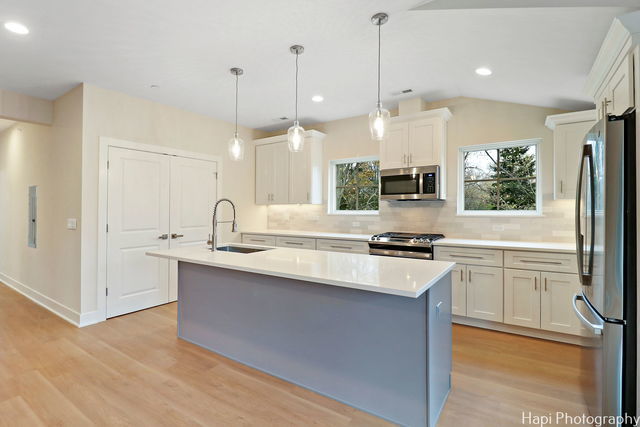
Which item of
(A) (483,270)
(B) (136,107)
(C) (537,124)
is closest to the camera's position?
(A) (483,270)

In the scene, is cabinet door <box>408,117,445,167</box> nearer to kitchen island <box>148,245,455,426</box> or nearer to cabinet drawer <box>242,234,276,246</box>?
kitchen island <box>148,245,455,426</box>

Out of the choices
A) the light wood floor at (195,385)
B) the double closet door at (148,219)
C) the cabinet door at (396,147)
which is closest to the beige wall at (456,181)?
the cabinet door at (396,147)

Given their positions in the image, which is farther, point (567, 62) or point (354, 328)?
point (567, 62)

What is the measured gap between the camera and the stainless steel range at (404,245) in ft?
11.5

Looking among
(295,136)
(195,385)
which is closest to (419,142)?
(295,136)

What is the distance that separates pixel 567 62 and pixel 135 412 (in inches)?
154

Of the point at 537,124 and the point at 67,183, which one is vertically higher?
the point at 537,124

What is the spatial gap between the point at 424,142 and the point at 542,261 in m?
1.76

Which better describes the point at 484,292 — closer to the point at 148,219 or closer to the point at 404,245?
the point at 404,245

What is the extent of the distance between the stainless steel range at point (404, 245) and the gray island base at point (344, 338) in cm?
133

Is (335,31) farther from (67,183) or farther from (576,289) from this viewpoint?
(67,183)

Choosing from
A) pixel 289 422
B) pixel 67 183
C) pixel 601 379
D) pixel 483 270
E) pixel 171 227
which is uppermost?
pixel 67 183

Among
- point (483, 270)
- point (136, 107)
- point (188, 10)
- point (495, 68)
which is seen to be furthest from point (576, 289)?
point (136, 107)

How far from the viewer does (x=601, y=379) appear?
1.63m
